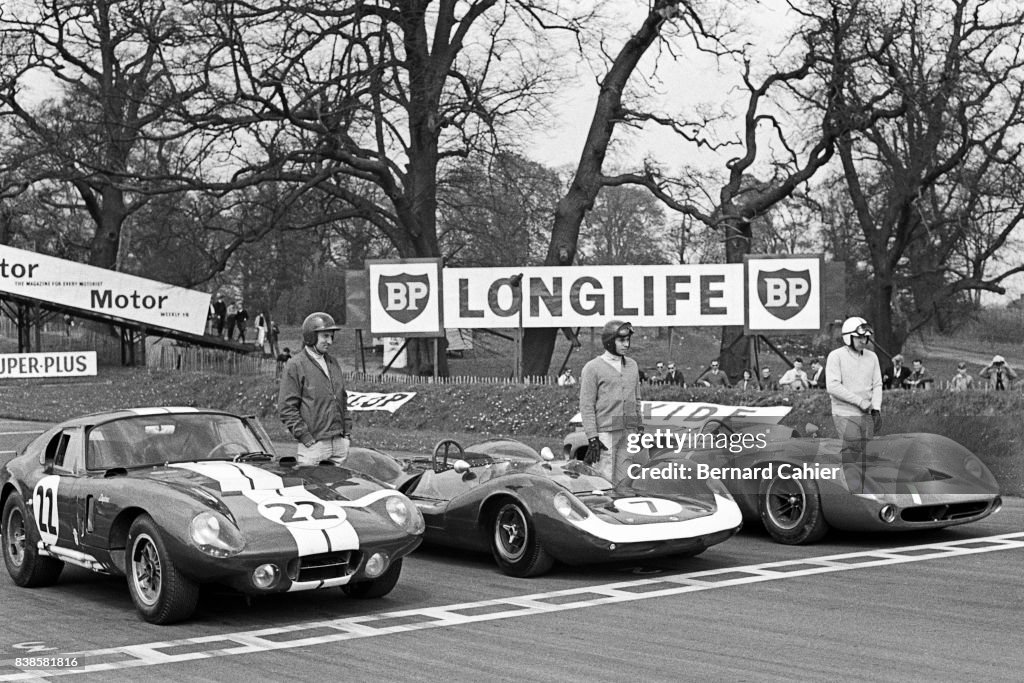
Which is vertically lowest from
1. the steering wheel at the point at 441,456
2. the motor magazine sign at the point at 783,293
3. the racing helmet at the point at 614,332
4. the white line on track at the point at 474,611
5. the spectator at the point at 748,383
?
the white line on track at the point at 474,611

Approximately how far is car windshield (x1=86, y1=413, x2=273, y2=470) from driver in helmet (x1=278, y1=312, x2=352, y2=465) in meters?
1.11

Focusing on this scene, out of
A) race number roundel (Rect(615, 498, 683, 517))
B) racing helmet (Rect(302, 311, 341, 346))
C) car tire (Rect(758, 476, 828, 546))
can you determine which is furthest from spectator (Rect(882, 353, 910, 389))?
racing helmet (Rect(302, 311, 341, 346))

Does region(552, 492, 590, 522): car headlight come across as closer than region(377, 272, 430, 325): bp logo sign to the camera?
Yes

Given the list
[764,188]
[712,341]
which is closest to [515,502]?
[764,188]

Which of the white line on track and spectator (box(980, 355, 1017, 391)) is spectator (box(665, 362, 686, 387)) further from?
the white line on track

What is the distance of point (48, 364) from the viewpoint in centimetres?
3831

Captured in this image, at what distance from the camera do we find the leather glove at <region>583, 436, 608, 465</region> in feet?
36.4

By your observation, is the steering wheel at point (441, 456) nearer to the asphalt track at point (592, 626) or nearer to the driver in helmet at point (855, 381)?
the asphalt track at point (592, 626)

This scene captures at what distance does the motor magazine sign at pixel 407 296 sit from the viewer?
27000mm

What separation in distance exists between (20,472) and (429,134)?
24.7 m

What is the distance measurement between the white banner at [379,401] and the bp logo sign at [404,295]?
158 centimetres

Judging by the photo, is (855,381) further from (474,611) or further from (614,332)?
(474,611)

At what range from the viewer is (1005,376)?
24609 mm

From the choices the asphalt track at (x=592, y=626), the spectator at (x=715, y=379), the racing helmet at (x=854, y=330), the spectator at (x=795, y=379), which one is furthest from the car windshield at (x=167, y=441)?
the spectator at (x=795, y=379)
